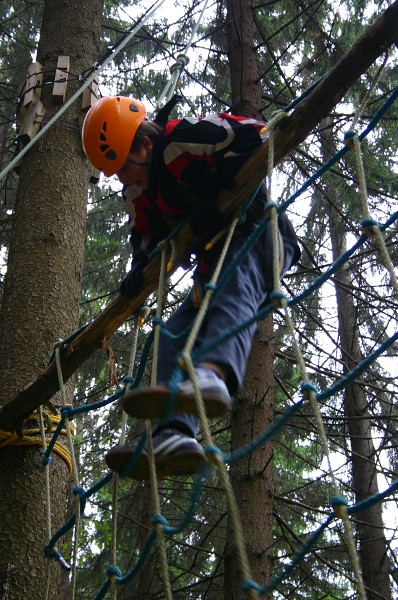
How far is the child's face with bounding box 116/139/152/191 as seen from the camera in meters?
2.72

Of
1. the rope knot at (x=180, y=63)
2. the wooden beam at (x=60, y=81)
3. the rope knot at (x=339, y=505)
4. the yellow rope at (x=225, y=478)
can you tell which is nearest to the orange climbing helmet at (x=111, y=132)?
the rope knot at (x=180, y=63)

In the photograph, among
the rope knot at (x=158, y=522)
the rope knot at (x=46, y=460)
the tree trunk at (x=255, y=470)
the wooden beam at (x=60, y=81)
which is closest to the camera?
the rope knot at (x=158, y=522)

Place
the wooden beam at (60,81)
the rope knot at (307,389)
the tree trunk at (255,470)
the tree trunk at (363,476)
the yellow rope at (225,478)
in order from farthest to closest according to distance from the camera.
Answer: the tree trunk at (363,476) < the wooden beam at (60,81) < the tree trunk at (255,470) < the rope knot at (307,389) < the yellow rope at (225,478)

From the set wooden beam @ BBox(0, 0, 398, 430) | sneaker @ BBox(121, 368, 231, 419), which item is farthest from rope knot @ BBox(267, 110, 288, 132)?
sneaker @ BBox(121, 368, 231, 419)

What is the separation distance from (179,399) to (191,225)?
84cm

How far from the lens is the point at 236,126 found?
2477 mm

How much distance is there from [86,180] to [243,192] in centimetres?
164

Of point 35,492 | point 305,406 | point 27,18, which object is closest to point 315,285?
point 35,492

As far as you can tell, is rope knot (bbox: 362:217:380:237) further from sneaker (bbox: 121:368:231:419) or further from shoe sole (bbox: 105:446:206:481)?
shoe sole (bbox: 105:446:206:481)

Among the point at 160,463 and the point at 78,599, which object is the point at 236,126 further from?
the point at 78,599

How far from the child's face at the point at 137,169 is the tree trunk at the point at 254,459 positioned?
63.6 inches

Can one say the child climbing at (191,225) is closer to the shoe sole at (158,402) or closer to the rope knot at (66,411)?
the shoe sole at (158,402)

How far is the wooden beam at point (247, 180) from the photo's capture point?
6.70 ft

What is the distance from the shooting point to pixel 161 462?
199 centimetres
